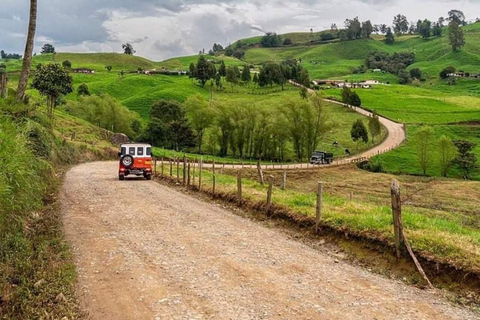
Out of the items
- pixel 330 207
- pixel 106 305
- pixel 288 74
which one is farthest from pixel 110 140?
pixel 288 74

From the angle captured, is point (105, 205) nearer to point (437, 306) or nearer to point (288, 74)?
point (437, 306)

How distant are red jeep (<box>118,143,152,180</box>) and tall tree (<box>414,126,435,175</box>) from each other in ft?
203

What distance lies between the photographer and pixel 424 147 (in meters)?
79.8

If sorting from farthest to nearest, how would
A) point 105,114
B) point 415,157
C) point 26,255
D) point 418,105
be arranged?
point 418,105, point 105,114, point 415,157, point 26,255

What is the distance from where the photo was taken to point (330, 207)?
15961 millimetres

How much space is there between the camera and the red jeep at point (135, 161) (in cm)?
3088

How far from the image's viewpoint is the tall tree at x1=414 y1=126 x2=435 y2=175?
79.6 metres

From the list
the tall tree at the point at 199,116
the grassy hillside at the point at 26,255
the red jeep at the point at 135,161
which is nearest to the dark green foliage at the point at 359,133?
the tall tree at the point at 199,116

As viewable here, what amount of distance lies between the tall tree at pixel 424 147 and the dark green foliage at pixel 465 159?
469 cm

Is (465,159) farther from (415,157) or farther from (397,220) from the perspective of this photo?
(397,220)

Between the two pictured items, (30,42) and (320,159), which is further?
(320,159)

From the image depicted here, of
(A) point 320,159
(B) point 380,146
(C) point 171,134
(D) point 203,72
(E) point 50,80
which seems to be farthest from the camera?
(D) point 203,72

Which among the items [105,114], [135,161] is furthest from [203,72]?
[135,161]

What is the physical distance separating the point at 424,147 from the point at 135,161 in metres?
65.1
